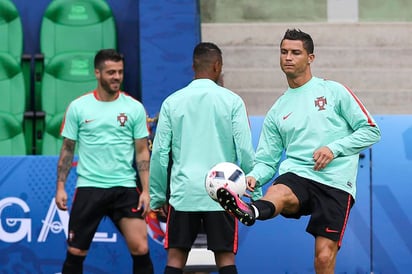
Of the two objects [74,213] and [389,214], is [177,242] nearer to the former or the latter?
[74,213]

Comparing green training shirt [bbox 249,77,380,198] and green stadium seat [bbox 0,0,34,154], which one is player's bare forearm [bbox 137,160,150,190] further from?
green stadium seat [bbox 0,0,34,154]

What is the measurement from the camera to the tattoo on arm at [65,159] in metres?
8.17

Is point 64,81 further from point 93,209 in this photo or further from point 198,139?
point 198,139

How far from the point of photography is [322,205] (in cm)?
688

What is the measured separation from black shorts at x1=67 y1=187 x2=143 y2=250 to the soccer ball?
1839 millimetres

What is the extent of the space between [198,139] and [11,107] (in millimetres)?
4788

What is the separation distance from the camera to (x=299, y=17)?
12.3 meters

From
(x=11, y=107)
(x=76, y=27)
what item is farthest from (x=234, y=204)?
(x=76, y=27)

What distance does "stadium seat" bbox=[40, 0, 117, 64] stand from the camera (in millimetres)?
12184

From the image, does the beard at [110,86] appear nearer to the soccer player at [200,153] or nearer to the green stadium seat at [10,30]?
the soccer player at [200,153]

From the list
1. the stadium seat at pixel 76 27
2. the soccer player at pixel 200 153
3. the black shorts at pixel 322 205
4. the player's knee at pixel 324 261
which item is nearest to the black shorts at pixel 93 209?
the soccer player at pixel 200 153

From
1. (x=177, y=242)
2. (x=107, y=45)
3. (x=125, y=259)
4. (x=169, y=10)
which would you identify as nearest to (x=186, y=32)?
(x=169, y=10)

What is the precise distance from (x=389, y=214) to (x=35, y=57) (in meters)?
4.94

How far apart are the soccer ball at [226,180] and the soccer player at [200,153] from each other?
2.72 ft
